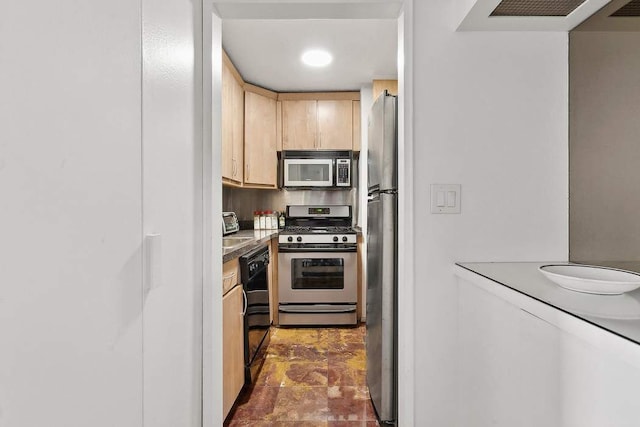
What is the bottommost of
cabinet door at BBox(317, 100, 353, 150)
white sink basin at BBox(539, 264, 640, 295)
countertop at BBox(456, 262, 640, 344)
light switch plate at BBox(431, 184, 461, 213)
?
countertop at BBox(456, 262, 640, 344)

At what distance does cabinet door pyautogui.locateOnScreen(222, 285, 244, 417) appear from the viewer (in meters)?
1.69

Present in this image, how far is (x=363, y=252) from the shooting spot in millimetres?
3506

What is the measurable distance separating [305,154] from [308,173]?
196 mm

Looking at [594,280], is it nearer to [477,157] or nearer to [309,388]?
[477,157]

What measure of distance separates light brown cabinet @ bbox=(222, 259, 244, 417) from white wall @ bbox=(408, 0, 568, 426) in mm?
878

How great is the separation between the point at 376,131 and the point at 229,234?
1752 millimetres

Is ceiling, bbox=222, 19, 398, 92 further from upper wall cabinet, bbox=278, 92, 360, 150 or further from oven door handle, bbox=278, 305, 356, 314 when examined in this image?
oven door handle, bbox=278, 305, 356, 314

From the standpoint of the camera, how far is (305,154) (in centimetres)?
370

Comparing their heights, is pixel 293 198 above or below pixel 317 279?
above

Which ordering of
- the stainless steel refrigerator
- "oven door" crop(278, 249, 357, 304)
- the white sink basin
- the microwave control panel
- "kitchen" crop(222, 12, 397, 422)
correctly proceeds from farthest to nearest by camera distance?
the microwave control panel → "oven door" crop(278, 249, 357, 304) → "kitchen" crop(222, 12, 397, 422) → the stainless steel refrigerator → the white sink basin

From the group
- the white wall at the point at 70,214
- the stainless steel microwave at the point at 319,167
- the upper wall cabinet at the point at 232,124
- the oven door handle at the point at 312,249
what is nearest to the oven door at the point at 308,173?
the stainless steel microwave at the point at 319,167

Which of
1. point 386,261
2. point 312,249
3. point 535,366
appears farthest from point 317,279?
point 535,366

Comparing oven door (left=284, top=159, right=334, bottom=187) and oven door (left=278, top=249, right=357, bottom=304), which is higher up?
oven door (left=284, top=159, right=334, bottom=187)

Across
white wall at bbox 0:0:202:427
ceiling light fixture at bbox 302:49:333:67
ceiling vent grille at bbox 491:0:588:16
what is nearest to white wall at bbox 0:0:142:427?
white wall at bbox 0:0:202:427
